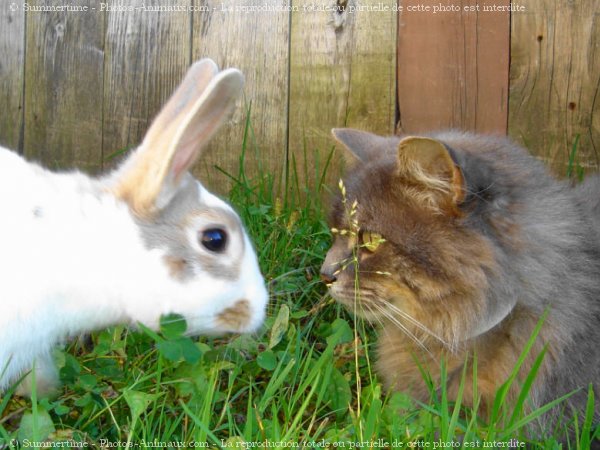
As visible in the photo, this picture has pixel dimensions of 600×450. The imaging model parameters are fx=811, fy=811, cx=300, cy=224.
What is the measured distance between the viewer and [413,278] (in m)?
2.21

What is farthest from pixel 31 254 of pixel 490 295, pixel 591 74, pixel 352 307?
pixel 591 74

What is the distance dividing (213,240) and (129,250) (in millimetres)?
213

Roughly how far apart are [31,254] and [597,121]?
2404 millimetres

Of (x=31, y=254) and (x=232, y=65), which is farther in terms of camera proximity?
(x=232, y=65)

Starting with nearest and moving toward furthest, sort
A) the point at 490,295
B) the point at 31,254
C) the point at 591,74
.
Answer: the point at 31,254, the point at 490,295, the point at 591,74

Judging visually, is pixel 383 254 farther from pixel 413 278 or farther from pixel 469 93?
pixel 469 93

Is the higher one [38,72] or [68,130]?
[38,72]

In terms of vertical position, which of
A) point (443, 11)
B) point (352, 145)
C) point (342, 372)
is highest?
point (443, 11)

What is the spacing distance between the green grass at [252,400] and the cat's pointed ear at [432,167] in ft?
1.53

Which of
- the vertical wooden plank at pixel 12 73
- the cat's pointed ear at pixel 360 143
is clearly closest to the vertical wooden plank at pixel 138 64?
the vertical wooden plank at pixel 12 73

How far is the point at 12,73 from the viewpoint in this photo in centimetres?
364

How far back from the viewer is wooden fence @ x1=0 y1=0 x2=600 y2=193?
3348mm

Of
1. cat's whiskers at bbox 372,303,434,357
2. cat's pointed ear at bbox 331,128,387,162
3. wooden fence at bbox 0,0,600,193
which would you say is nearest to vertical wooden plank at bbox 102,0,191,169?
wooden fence at bbox 0,0,600,193

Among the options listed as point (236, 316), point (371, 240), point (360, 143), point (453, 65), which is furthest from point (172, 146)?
point (453, 65)
